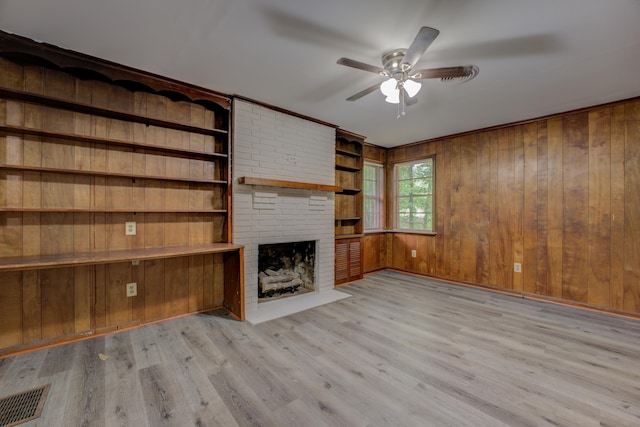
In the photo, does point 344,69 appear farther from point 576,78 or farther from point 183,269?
point 183,269

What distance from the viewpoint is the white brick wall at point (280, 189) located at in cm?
314

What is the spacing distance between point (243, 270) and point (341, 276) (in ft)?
5.92

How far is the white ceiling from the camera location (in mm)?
1723

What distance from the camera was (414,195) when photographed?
5.05 metres

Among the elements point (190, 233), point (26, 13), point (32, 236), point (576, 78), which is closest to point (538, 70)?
point (576, 78)

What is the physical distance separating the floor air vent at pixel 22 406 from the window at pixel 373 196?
4.36m

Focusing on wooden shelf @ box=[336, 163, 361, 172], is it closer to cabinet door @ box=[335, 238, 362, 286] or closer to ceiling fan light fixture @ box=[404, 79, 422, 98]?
cabinet door @ box=[335, 238, 362, 286]

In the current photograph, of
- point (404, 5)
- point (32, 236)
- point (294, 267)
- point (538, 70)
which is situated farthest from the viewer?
point (294, 267)

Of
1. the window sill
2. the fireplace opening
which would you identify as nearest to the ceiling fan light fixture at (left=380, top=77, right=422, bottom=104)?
the fireplace opening

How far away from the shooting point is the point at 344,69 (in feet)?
8.04

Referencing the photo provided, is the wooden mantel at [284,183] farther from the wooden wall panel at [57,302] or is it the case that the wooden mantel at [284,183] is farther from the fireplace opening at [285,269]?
the wooden wall panel at [57,302]

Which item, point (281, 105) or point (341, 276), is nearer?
point (281, 105)

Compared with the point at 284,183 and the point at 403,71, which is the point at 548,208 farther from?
the point at 284,183

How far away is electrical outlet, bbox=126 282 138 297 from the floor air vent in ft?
3.10
